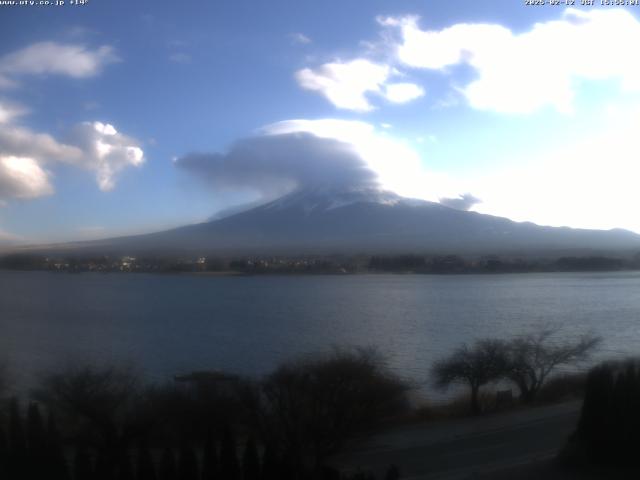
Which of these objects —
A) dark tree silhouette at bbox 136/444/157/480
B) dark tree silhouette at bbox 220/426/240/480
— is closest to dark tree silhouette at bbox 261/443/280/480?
dark tree silhouette at bbox 220/426/240/480

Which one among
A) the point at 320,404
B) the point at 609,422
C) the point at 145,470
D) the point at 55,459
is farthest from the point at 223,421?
the point at 609,422

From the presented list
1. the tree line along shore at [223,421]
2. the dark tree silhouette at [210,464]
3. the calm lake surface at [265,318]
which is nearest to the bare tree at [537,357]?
the calm lake surface at [265,318]

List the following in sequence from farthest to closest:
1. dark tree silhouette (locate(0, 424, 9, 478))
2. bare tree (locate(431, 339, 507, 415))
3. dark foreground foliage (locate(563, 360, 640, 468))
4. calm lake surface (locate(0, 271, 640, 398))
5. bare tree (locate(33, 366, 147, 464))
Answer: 1. calm lake surface (locate(0, 271, 640, 398))
2. bare tree (locate(431, 339, 507, 415))
3. bare tree (locate(33, 366, 147, 464))
4. dark foreground foliage (locate(563, 360, 640, 468))
5. dark tree silhouette (locate(0, 424, 9, 478))

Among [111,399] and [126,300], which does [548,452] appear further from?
[126,300]

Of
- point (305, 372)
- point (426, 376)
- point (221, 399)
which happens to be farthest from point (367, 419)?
point (426, 376)

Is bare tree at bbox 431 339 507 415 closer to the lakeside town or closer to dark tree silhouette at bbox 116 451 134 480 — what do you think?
dark tree silhouette at bbox 116 451 134 480

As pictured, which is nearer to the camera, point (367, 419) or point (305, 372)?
point (367, 419)

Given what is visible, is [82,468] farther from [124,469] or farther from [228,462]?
[228,462]
